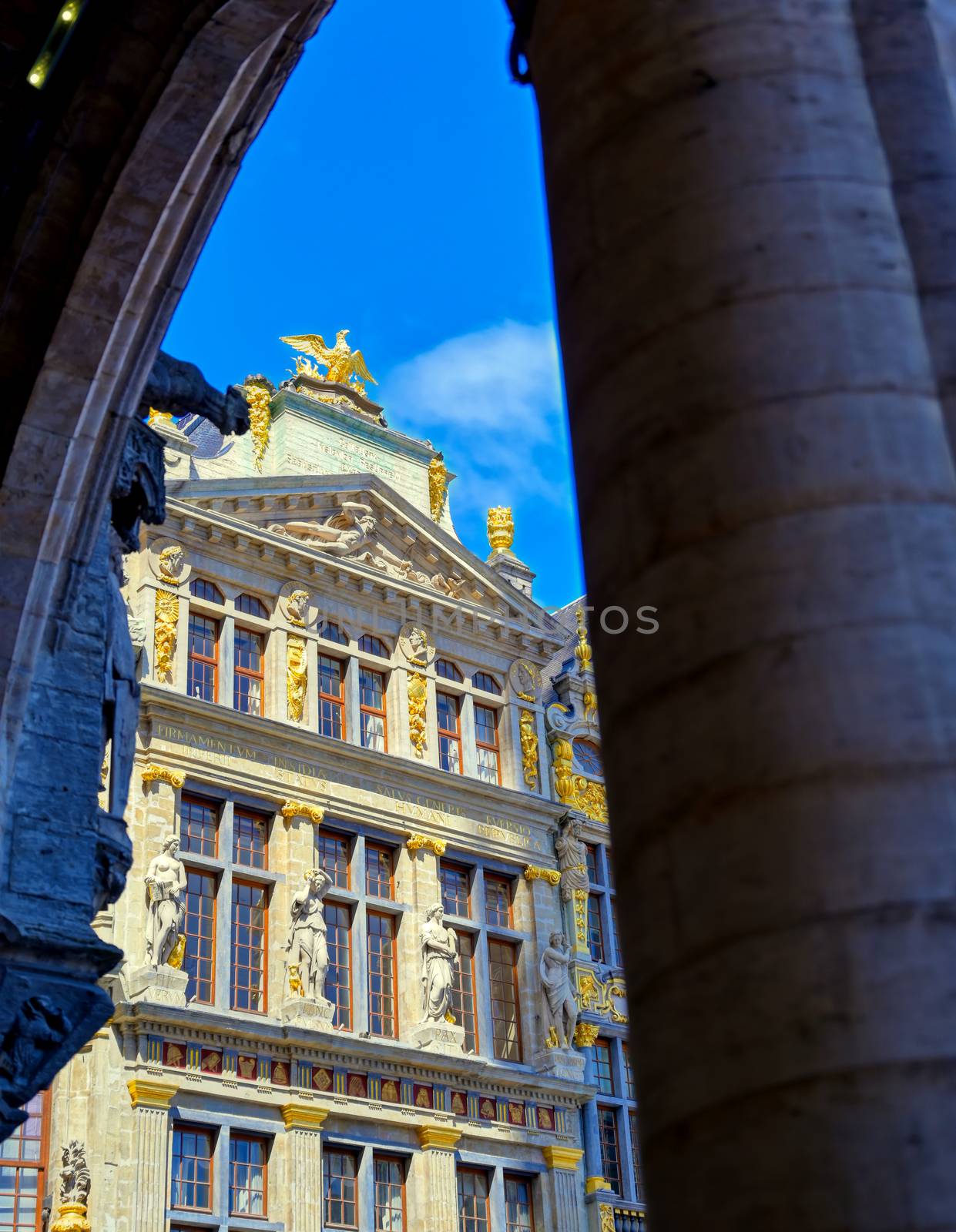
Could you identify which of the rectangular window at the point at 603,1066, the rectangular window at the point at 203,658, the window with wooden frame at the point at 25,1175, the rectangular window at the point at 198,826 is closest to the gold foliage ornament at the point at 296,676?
the rectangular window at the point at 203,658

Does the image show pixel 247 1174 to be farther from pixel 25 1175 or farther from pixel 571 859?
pixel 571 859

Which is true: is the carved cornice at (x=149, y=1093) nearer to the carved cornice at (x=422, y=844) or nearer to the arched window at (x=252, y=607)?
the carved cornice at (x=422, y=844)

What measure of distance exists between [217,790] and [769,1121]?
26118 millimetres

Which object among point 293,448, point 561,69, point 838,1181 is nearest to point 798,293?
point 561,69

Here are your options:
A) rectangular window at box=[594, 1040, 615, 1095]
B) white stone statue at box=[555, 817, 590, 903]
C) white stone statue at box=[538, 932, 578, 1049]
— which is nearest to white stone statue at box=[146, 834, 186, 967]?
white stone statue at box=[538, 932, 578, 1049]

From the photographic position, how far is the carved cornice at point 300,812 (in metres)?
29.3

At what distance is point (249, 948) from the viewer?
28.2 meters

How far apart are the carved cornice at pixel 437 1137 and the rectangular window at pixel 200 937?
167 inches

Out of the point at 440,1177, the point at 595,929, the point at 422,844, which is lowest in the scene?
the point at 440,1177

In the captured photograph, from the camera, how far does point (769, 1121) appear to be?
328 centimetres

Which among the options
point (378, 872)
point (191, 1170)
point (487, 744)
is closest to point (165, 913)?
point (191, 1170)

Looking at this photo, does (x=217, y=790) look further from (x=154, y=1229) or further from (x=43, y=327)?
(x=43, y=327)

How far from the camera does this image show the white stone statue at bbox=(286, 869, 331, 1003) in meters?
27.8

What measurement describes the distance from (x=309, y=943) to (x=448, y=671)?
7237 millimetres
